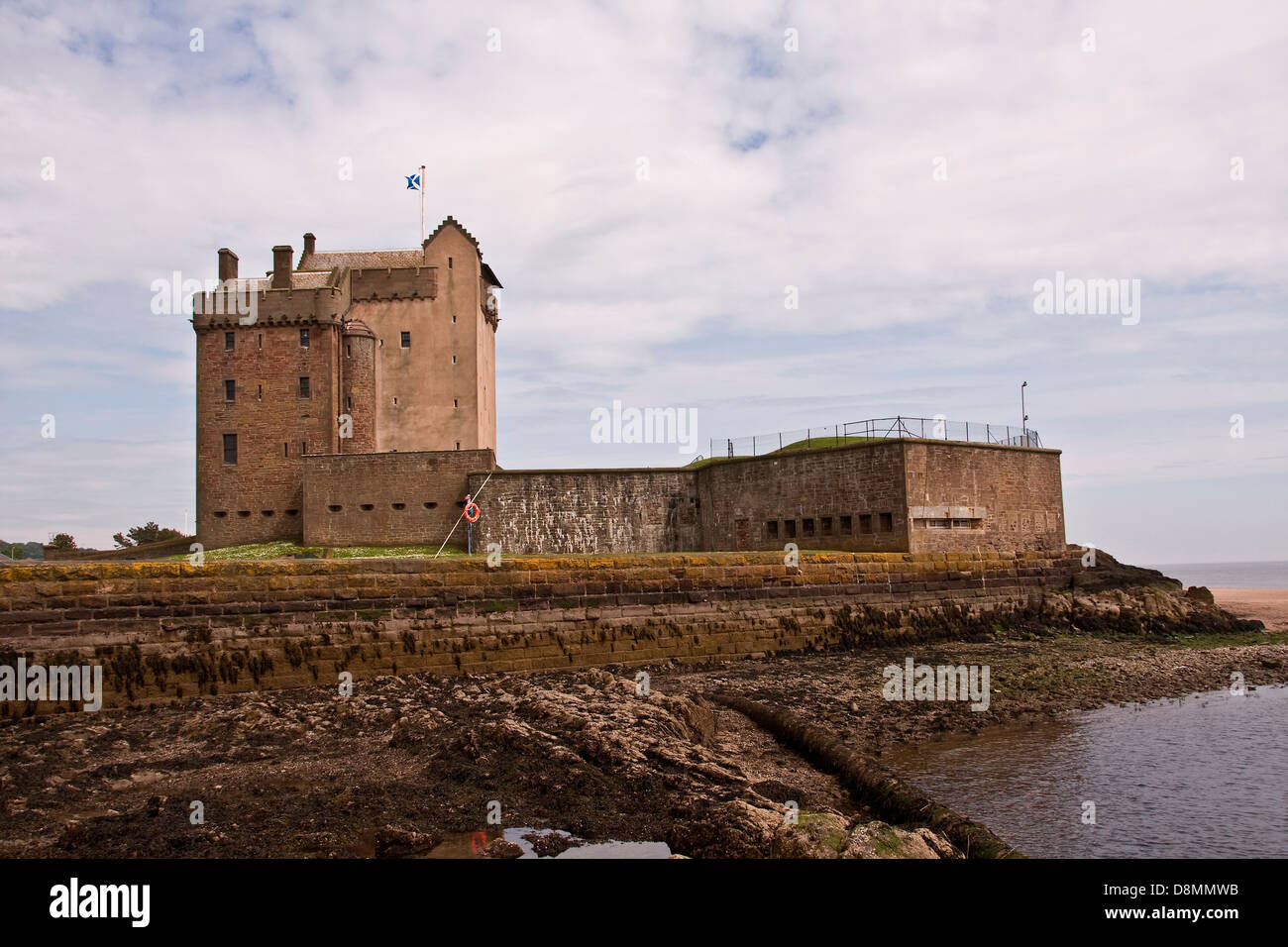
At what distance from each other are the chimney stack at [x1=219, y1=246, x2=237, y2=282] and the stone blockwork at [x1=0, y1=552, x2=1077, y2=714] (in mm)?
28863

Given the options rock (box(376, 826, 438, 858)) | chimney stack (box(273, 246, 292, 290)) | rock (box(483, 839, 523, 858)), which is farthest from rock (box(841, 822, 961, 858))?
chimney stack (box(273, 246, 292, 290))

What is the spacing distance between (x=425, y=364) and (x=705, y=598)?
25.0 m

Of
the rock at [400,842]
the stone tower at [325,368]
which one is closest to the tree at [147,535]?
the stone tower at [325,368]

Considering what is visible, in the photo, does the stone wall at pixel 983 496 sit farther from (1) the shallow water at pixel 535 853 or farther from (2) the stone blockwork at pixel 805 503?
(1) the shallow water at pixel 535 853

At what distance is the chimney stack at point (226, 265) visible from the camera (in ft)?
134

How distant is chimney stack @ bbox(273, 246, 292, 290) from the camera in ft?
132

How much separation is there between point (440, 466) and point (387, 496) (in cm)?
238

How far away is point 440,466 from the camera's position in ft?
112

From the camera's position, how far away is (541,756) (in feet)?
34.1

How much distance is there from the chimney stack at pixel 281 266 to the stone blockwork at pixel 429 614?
27096mm

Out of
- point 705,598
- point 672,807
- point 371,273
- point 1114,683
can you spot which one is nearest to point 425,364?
point 371,273

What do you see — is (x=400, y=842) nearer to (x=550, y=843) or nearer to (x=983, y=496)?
(x=550, y=843)

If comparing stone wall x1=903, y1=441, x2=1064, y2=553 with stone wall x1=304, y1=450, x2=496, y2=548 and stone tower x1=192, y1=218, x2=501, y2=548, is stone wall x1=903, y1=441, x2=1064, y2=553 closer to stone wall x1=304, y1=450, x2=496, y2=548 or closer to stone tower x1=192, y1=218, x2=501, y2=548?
stone wall x1=304, y1=450, x2=496, y2=548
